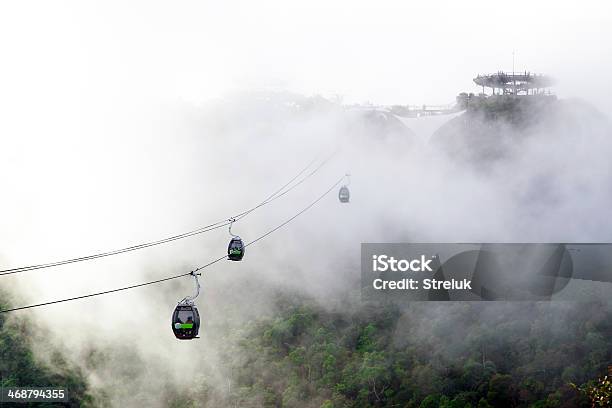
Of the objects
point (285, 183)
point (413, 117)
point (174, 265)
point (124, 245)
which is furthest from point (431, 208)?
point (124, 245)

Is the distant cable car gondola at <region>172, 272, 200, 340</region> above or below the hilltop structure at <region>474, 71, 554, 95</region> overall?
below

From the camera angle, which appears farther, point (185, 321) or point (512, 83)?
point (512, 83)

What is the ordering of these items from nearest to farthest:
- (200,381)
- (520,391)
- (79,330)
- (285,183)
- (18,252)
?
(520,391)
(200,381)
(79,330)
(18,252)
(285,183)

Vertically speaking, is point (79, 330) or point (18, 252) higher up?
point (18, 252)

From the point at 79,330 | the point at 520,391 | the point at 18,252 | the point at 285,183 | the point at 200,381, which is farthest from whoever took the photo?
the point at 285,183

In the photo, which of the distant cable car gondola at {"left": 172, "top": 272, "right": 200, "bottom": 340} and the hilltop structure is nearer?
the distant cable car gondola at {"left": 172, "top": 272, "right": 200, "bottom": 340}

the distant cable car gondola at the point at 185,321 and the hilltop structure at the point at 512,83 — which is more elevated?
the hilltop structure at the point at 512,83

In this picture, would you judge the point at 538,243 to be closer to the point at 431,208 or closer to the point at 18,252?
the point at 431,208

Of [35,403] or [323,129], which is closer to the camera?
[35,403]

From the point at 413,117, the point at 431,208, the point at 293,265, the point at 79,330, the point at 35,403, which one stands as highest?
the point at 413,117

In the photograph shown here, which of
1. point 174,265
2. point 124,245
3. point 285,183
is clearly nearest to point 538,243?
point 285,183

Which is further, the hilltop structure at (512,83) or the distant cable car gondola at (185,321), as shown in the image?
the hilltop structure at (512,83)
